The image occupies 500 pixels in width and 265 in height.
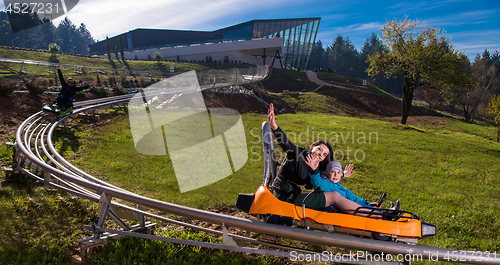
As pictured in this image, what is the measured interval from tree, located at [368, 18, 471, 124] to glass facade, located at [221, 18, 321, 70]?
3618cm

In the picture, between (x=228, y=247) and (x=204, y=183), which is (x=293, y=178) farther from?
(x=204, y=183)

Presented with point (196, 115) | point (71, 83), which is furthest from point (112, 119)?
point (196, 115)

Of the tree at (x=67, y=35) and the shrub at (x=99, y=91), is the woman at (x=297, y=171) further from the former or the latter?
the tree at (x=67, y=35)

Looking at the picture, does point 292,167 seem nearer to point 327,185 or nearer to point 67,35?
point 327,185

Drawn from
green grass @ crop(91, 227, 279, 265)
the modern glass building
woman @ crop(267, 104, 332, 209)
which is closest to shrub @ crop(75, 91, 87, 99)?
green grass @ crop(91, 227, 279, 265)

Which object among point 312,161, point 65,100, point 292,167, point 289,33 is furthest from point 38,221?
point 289,33

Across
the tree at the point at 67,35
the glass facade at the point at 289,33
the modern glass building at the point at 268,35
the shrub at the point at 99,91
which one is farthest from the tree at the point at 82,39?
the shrub at the point at 99,91

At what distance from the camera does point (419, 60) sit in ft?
64.4

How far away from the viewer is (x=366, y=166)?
31.2 ft

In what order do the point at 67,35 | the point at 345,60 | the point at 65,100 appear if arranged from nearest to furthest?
the point at 65,100
the point at 345,60
the point at 67,35

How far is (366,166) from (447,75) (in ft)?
48.2

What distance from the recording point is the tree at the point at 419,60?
19.5 meters

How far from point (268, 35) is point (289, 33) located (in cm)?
499

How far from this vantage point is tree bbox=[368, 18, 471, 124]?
19484 mm
